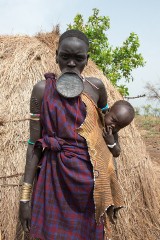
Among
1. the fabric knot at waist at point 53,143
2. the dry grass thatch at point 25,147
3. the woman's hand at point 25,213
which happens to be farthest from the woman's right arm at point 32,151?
the dry grass thatch at point 25,147

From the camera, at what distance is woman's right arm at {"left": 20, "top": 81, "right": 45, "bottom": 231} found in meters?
1.97

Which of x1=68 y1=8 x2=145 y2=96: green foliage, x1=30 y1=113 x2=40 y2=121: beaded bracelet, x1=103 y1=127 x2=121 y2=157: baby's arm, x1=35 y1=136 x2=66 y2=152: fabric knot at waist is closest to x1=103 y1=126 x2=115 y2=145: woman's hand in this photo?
x1=103 y1=127 x2=121 y2=157: baby's arm

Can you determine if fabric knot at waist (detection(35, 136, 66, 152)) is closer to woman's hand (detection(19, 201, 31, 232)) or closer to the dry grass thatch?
woman's hand (detection(19, 201, 31, 232))

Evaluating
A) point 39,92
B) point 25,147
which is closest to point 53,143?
point 39,92

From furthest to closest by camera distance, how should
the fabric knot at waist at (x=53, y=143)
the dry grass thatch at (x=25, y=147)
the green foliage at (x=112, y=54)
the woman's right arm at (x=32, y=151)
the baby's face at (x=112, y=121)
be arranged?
the green foliage at (x=112, y=54)
the dry grass thatch at (x=25, y=147)
the baby's face at (x=112, y=121)
the woman's right arm at (x=32, y=151)
the fabric knot at waist at (x=53, y=143)

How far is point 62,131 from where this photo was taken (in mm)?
1879

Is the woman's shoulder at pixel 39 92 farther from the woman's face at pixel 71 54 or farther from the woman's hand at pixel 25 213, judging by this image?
the woman's hand at pixel 25 213

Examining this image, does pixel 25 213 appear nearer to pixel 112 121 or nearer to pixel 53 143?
pixel 53 143

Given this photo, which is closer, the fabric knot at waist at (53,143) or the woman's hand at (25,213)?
the fabric knot at waist at (53,143)

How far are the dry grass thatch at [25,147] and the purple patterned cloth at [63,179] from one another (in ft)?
3.58

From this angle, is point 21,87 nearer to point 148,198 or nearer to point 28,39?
point 28,39

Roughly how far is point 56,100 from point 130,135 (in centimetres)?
208

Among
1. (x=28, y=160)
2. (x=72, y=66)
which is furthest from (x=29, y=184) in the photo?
(x=72, y=66)

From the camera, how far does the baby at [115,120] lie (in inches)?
81.0
